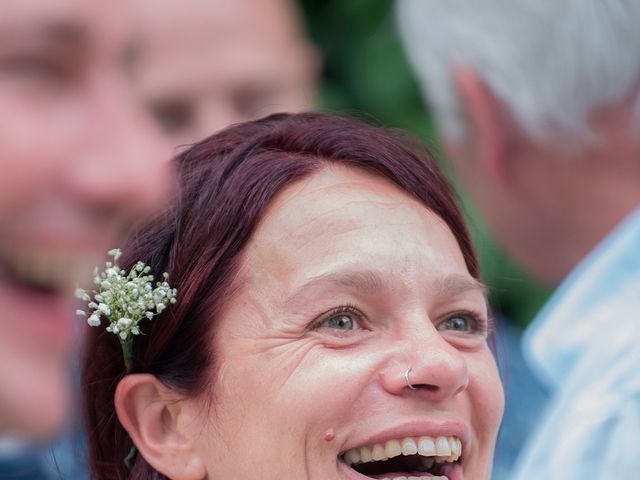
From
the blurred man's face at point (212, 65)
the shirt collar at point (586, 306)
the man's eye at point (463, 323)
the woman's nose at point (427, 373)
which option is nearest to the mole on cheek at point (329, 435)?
the woman's nose at point (427, 373)

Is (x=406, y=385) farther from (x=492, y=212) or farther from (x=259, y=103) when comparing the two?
(x=259, y=103)

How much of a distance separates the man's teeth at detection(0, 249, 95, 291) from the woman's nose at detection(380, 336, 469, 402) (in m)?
0.64

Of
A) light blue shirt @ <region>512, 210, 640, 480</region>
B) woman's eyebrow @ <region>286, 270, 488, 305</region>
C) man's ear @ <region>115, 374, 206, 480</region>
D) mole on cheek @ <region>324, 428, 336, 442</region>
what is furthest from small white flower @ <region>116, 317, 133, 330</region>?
light blue shirt @ <region>512, 210, 640, 480</region>

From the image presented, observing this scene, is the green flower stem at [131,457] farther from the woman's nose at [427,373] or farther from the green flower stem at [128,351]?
the woman's nose at [427,373]

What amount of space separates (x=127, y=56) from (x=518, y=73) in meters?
1.64

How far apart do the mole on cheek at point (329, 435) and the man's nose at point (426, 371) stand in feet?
0.45

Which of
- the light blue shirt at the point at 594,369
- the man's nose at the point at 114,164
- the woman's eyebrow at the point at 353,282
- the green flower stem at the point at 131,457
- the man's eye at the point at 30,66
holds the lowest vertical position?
the light blue shirt at the point at 594,369

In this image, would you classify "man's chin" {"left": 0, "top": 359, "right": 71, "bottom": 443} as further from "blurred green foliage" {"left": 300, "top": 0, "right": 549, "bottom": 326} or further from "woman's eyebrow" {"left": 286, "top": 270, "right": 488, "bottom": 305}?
"blurred green foliage" {"left": 300, "top": 0, "right": 549, "bottom": 326}

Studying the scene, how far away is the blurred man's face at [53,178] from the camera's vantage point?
2545 millimetres

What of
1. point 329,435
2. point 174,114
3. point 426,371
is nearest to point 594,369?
point 426,371

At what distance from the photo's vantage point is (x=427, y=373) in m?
2.64

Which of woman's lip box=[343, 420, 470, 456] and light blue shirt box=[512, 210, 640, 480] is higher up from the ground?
woman's lip box=[343, 420, 470, 456]

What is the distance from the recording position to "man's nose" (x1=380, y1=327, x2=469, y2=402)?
104 inches

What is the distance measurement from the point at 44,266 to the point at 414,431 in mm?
782
